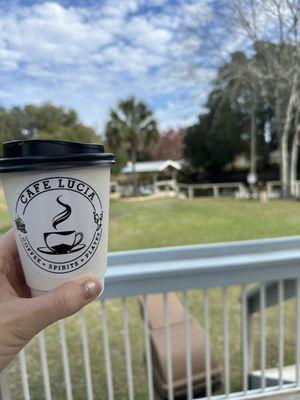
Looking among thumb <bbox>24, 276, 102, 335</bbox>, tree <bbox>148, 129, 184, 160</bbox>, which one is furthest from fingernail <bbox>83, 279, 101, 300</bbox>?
tree <bbox>148, 129, 184, 160</bbox>

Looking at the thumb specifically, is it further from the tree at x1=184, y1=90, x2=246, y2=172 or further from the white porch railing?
the tree at x1=184, y1=90, x2=246, y2=172

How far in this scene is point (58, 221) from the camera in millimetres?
377

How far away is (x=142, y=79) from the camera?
5.95 metres

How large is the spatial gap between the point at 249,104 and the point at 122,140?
14.2 feet

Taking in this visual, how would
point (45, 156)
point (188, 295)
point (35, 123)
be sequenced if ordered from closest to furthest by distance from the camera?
1. point (45, 156)
2. point (188, 295)
3. point (35, 123)

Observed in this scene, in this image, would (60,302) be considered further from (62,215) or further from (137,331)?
(137,331)

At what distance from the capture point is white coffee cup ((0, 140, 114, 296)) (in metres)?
0.37

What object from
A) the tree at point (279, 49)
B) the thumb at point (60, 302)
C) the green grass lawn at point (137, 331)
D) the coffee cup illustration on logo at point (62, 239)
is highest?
the tree at point (279, 49)

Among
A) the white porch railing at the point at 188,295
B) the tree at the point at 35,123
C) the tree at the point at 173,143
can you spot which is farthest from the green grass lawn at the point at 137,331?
the tree at the point at 173,143

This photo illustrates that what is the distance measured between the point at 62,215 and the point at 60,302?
96 mm

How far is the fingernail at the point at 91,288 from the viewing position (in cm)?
39

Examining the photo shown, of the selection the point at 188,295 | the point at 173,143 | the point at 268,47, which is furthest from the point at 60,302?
the point at 173,143

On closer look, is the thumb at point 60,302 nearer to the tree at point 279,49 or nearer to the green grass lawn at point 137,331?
the green grass lawn at point 137,331

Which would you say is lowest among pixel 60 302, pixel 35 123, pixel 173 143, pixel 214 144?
pixel 60 302
